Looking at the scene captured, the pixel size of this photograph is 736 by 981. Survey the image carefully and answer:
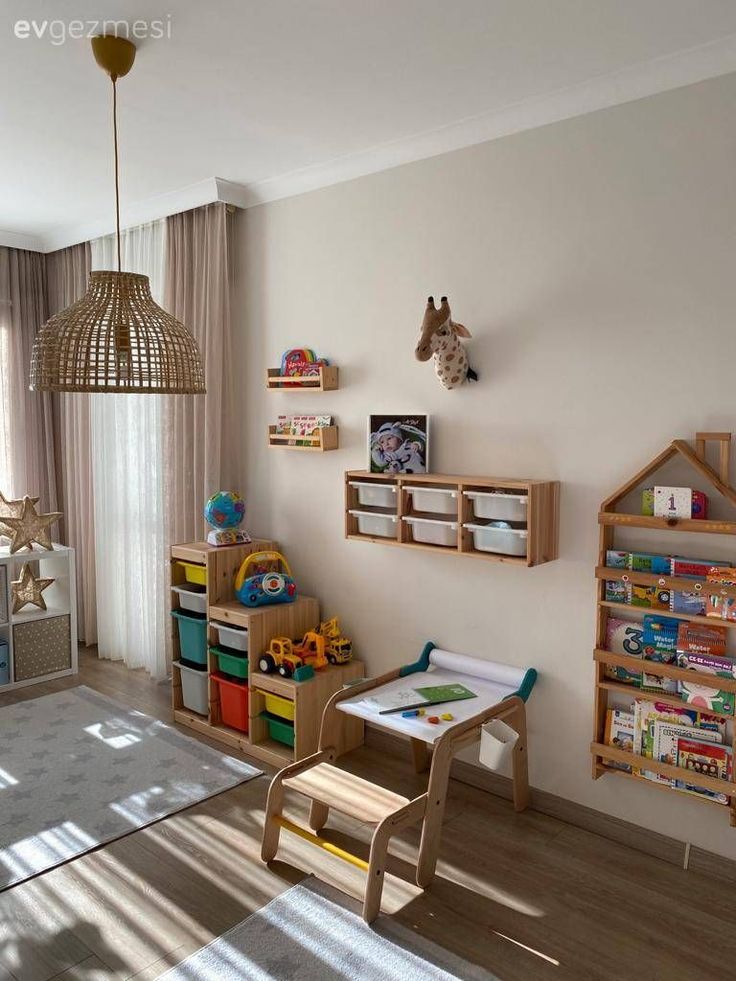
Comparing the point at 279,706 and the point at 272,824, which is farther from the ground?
the point at 279,706

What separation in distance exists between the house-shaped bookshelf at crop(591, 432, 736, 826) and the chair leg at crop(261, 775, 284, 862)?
44.4 inches

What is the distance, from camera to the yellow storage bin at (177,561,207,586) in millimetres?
3725

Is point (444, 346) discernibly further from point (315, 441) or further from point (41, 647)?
point (41, 647)

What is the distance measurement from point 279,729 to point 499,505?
1497mm

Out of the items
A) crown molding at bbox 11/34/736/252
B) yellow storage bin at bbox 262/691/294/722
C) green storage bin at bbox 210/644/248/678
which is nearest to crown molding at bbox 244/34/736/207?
crown molding at bbox 11/34/736/252

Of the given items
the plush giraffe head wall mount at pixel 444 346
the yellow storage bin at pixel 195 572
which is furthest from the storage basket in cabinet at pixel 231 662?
the plush giraffe head wall mount at pixel 444 346

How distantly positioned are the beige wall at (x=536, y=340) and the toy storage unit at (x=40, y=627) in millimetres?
1740

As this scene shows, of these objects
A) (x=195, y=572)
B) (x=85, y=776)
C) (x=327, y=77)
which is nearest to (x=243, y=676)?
(x=195, y=572)

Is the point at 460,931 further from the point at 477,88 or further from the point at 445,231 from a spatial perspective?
the point at 477,88

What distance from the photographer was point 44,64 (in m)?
2.45

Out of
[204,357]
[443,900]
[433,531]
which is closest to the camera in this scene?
[443,900]

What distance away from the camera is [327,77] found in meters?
2.57

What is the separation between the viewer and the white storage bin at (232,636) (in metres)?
3.54

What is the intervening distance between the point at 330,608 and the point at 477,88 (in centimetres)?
232
